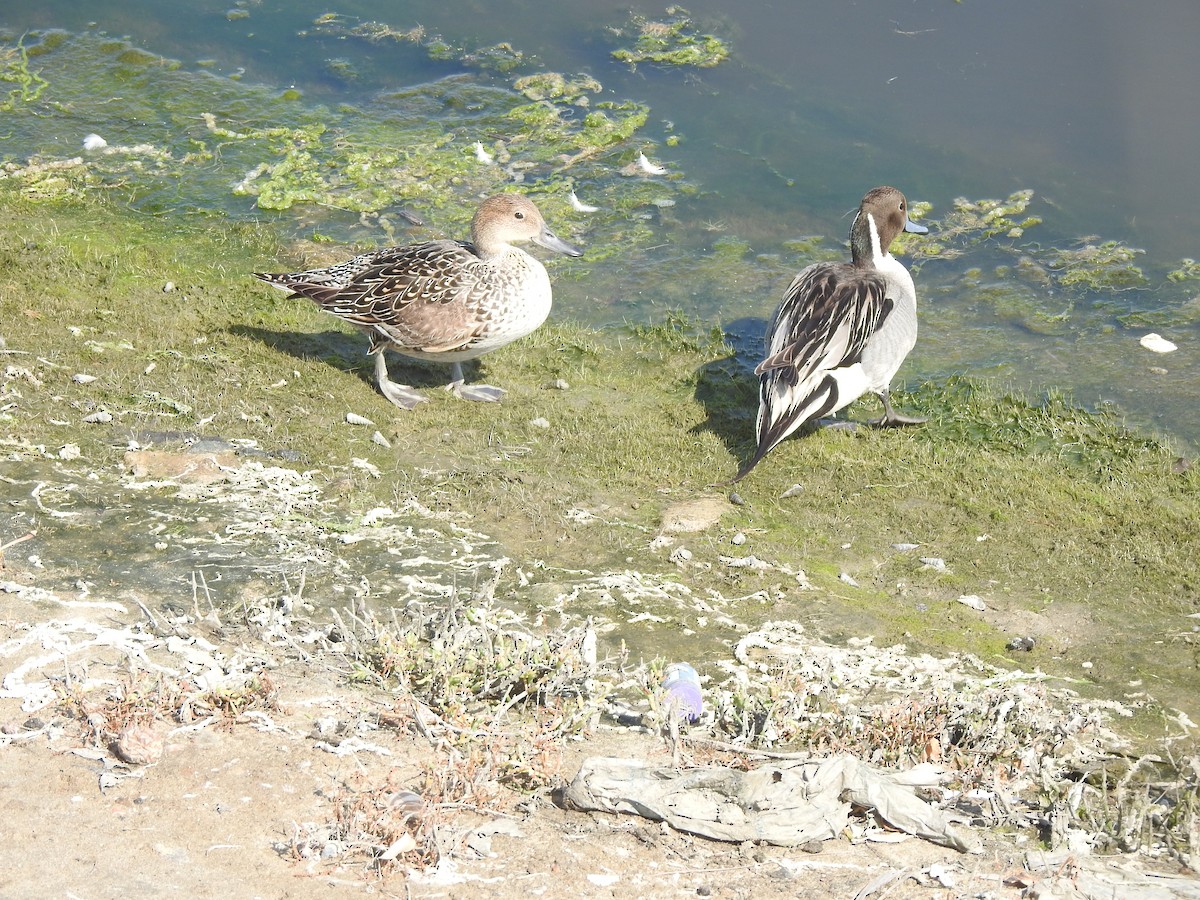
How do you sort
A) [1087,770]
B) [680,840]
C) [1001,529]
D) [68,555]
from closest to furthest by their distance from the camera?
[680,840] < [1087,770] < [68,555] < [1001,529]

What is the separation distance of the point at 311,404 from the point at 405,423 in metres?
0.53

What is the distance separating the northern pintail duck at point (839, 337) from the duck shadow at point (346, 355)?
6.22 feet

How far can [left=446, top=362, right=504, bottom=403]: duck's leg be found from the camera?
279 inches

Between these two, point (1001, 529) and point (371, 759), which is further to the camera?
point (1001, 529)

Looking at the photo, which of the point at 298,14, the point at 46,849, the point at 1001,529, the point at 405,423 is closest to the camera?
the point at 46,849

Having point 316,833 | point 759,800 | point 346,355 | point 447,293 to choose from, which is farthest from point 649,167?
point 316,833

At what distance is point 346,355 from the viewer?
7496 mm

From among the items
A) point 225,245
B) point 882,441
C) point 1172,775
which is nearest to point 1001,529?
point 882,441

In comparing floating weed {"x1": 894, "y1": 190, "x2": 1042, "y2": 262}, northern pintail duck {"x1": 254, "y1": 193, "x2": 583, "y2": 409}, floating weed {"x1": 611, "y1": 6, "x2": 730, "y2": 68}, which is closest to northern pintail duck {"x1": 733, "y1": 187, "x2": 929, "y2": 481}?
northern pintail duck {"x1": 254, "y1": 193, "x2": 583, "y2": 409}

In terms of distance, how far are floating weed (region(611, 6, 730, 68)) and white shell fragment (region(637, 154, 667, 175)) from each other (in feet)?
5.61

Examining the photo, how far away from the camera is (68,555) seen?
16.2 feet

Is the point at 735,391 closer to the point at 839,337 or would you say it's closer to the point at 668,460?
the point at 839,337

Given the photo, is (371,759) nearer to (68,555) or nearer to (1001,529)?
(68,555)

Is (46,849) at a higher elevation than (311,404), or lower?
higher
